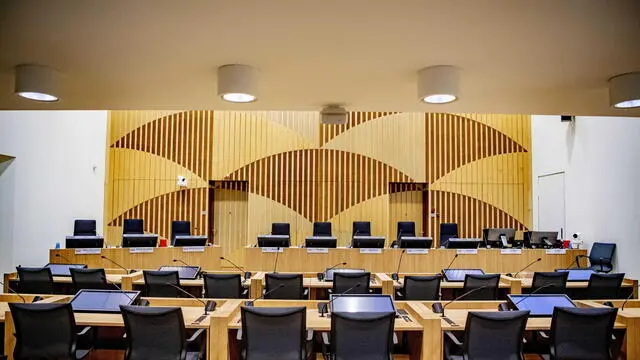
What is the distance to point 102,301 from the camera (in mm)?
4160

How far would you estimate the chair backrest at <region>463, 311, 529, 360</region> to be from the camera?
3404 millimetres

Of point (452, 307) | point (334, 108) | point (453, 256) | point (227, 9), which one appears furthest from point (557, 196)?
point (227, 9)

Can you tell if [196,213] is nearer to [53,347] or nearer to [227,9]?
[53,347]

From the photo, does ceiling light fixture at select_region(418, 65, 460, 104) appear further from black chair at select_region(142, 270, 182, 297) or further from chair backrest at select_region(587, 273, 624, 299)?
chair backrest at select_region(587, 273, 624, 299)

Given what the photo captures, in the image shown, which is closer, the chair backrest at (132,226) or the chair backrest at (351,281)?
the chair backrest at (351,281)

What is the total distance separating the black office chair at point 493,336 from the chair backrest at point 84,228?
8.21 m

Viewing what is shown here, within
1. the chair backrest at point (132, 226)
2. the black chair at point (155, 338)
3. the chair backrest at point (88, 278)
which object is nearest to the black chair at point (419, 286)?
the black chair at point (155, 338)

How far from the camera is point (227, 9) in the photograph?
6.86ft

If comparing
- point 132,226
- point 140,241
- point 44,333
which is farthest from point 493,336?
point 132,226

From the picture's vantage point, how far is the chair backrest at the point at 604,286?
5801 millimetres

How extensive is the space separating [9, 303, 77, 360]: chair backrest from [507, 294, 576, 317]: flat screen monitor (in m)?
3.74

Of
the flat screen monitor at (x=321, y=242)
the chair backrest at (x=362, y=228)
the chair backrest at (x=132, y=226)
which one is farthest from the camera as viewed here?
the chair backrest at (x=362, y=228)

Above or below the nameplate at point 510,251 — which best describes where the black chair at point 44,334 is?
below

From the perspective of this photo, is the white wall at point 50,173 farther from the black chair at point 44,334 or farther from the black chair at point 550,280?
the black chair at point 550,280
